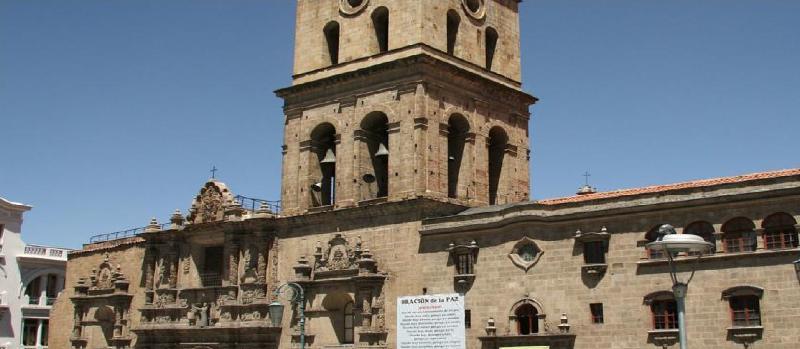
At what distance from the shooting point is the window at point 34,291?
63.7m

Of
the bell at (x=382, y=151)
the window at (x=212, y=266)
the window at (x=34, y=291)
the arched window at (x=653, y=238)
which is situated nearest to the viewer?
the arched window at (x=653, y=238)

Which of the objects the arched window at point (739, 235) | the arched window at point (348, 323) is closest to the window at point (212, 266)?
the arched window at point (348, 323)

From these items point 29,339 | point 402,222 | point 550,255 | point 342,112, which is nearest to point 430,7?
point 342,112

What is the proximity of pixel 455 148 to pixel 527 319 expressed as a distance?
9.45 m

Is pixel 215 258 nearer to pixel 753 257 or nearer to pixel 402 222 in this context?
pixel 402 222

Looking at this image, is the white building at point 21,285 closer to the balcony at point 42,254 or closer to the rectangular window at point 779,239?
the balcony at point 42,254

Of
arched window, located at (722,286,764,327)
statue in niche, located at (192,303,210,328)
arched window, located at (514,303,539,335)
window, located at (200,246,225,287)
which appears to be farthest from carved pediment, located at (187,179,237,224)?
arched window, located at (722,286,764,327)

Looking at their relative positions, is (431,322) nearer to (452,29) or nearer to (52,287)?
(452,29)

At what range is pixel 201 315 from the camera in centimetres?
4547

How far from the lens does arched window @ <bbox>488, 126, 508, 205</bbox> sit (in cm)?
4316

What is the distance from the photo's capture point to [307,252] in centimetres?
4166

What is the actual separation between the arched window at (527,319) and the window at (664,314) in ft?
14.4

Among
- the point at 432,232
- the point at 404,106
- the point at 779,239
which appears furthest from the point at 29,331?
the point at 779,239

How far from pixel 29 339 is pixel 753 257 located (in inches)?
1904
